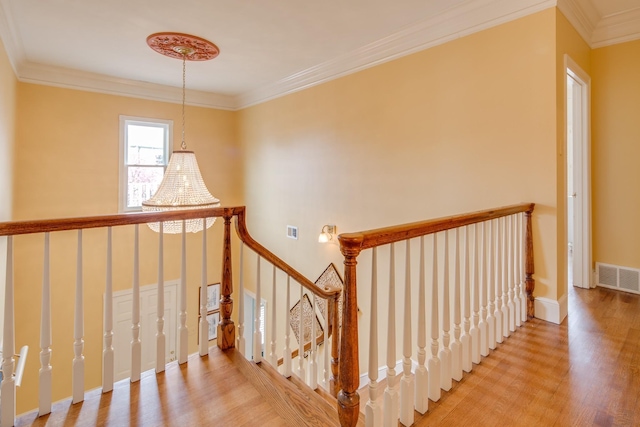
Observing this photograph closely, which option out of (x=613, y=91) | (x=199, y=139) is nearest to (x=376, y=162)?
(x=613, y=91)

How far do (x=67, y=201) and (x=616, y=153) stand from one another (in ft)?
20.3

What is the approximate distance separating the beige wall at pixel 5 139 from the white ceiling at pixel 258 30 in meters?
0.26

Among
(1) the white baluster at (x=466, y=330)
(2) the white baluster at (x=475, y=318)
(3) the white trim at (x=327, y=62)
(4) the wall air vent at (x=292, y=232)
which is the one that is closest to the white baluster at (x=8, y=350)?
(1) the white baluster at (x=466, y=330)

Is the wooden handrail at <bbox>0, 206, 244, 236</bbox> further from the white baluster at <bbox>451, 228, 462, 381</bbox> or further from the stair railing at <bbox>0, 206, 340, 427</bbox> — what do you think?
the white baluster at <bbox>451, 228, 462, 381</bbox>

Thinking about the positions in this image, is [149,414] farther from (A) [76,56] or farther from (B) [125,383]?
(A) [76,56]

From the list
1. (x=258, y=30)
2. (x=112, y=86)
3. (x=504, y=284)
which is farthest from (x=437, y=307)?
(x=112, y=86)

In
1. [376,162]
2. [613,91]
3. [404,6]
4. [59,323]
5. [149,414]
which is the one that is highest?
[404,6]

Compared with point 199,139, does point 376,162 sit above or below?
below

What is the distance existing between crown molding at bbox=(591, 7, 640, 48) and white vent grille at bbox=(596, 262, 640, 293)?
206cm

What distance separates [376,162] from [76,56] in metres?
3.61

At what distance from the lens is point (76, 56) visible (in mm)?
3863

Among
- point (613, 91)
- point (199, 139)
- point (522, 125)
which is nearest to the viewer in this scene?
point (522, 125)

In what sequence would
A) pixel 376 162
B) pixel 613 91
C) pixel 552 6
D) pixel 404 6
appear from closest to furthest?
pixel 552 6 → pixel 404 6 → pixel 613 91 → pixel 376 162

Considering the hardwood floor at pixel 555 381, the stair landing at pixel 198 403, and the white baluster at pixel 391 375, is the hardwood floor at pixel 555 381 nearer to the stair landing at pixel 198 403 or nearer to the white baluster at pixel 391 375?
the white baluster at pixel 391 375
